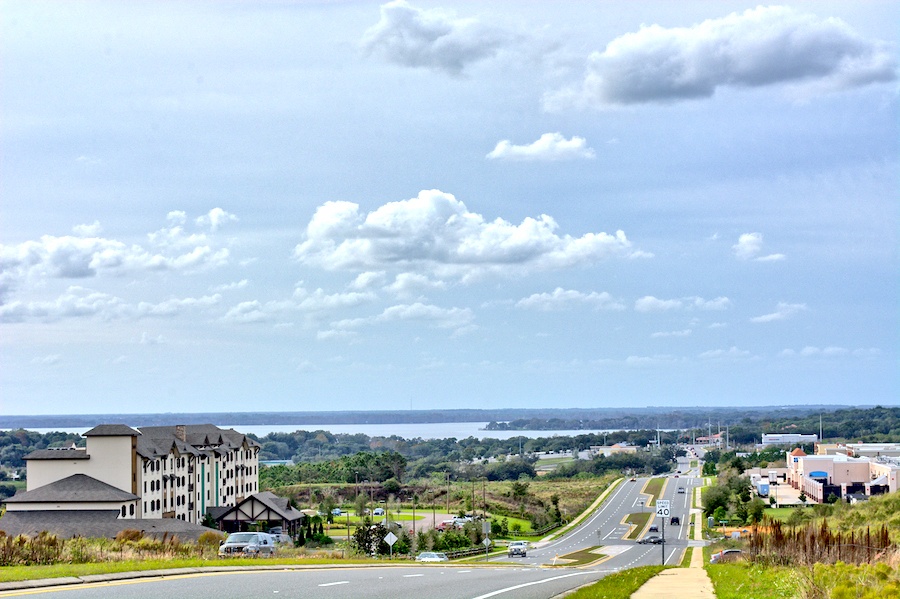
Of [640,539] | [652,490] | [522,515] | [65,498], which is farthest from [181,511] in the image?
[652,490]

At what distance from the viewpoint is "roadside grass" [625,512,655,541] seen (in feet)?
292

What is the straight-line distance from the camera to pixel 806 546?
2425 cm

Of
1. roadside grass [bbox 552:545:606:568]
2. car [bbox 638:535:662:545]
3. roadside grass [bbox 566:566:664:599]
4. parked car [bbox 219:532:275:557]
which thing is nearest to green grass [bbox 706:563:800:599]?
roadside grass [bbox 566:566:664:599]

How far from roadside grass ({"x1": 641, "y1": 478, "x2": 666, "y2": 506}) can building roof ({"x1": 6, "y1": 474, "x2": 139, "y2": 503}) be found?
7511 cm

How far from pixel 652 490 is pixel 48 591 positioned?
125 m

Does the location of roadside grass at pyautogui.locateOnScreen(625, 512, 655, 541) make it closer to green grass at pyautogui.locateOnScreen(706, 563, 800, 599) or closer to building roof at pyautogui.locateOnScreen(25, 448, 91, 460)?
building roof at pyautogui.locateOnScreen(25, 448, 91, 460)

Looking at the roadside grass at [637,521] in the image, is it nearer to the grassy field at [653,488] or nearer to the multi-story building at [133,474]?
the grassy field at [653,488]

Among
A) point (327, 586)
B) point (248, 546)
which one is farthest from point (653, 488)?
point (327, 586)

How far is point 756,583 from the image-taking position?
69.2 ft

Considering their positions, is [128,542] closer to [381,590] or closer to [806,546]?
[381,590]

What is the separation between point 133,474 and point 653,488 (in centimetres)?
9249

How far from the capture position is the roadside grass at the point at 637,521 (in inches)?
3504

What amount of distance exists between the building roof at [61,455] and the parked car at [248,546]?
28103 millimetres

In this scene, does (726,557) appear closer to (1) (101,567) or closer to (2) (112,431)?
(1) (101,567)
